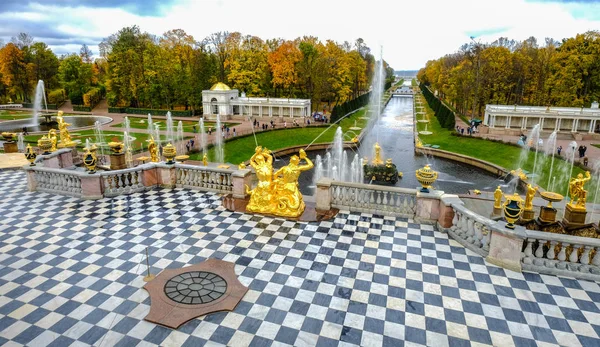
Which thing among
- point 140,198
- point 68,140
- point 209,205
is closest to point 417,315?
point 209,205

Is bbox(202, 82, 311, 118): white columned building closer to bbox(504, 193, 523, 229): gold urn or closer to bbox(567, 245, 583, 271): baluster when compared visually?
bbox(504, 193, 523, 229): gold urn

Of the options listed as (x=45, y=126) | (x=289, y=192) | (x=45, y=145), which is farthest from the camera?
(x=45, y=126)

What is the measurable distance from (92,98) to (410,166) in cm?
7265

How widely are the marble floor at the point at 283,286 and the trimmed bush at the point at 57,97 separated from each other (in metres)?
80.0

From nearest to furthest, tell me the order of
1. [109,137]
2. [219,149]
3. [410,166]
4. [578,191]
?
[578,191] < [410,166] < [219,149] < [109,137]

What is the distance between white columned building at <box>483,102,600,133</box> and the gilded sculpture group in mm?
46695

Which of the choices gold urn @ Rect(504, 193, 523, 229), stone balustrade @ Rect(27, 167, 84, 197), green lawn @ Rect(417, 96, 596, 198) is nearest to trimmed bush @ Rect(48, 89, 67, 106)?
green lawn @ Rect(417, 96, 596, 198)

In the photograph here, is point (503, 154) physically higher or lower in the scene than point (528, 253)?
lower

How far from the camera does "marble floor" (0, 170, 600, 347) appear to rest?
7.90 meters

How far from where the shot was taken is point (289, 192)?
14.2 m

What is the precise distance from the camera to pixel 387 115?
7975cm

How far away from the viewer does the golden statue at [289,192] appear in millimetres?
13938

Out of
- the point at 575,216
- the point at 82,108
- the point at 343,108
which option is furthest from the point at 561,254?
the point at 82,108

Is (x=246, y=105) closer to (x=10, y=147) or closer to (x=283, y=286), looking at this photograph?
(x=10, y=147)
